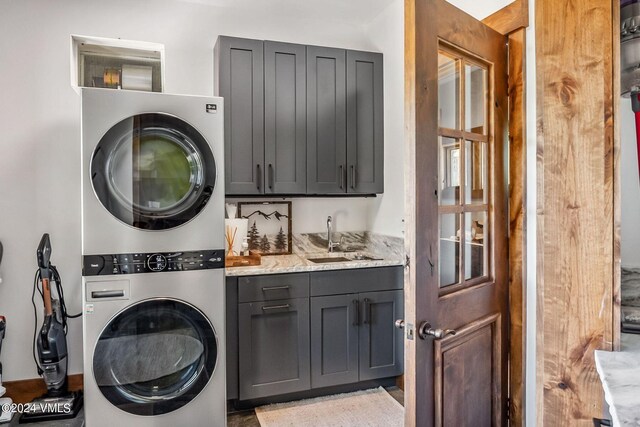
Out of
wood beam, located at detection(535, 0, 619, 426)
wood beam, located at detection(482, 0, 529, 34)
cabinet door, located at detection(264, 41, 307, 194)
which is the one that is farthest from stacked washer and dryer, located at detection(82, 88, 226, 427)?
wood beam, located at detection(535, 0, 619, 426)

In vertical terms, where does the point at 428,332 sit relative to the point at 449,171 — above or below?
below

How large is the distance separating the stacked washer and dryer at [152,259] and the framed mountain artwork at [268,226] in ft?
2.82

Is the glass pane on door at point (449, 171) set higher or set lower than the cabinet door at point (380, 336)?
higher

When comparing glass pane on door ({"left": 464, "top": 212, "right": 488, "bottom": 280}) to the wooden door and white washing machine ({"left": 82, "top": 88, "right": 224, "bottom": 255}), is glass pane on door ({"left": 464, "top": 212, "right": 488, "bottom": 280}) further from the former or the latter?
white washing machine ({"left": 82, "top": 88, "right": 224, "bottom": 255})

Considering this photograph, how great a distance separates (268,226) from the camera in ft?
10.2

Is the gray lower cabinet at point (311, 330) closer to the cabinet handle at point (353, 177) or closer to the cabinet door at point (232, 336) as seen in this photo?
the cabinet door at point (232, 336)

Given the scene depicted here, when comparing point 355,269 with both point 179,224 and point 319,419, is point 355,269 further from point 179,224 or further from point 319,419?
point 179,224

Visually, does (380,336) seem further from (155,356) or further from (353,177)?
(155,356)

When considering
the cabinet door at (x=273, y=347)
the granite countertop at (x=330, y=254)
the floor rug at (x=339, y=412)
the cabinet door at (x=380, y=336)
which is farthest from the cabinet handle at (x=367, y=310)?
the floor rug at (x=339, y=412)

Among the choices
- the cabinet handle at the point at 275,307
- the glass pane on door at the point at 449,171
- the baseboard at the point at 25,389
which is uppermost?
the glass pane on door at the point at 449,171

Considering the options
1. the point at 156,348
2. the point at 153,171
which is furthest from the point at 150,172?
the point at 156,348

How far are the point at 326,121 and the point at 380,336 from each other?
5.09ft

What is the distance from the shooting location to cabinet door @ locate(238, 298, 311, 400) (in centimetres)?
244

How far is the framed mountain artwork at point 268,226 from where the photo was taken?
3.06m
